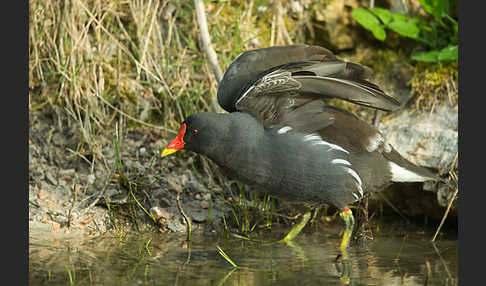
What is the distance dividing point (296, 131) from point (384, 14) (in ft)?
6.97

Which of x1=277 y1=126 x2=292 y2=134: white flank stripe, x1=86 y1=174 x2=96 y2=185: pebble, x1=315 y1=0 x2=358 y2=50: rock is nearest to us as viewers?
x1=277 y1=126 x2=292 y2=134: white flank stripe

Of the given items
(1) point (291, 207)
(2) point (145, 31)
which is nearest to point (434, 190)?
(1) point (291, 207)

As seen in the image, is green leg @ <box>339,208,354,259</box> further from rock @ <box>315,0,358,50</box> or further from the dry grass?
rock @ <box>315,0,358,50</box>

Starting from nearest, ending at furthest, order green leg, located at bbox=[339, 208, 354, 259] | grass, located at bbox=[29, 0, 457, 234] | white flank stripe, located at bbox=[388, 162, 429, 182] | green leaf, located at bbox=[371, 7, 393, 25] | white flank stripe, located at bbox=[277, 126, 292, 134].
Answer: white flank stripe, located at bbox=[277, 126, 292, 134] → green leg, located at bbox=[339, 208, 354, 259] → white flank stripe, located at bbox=[388, 162, 429, 182] → grass, located at bbox=[29, 0, 457, 234] → green leaf, located at bbox=[371, 7, 393, 25]

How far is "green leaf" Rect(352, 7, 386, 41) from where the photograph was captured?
219 inches

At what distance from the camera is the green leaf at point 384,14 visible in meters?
5.68

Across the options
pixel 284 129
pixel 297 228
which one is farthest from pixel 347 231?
pixel 284 129

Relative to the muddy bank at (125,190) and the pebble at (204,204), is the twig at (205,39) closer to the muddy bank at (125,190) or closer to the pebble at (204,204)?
the muddy bank at (125,190)

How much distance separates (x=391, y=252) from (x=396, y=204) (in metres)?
1.19

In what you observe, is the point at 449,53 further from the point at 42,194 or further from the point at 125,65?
the point at 42,194

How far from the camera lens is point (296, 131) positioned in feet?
13.9

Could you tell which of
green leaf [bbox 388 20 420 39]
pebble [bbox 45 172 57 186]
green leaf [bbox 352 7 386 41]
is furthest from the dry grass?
green leaf [bbox 388 20 420 39]

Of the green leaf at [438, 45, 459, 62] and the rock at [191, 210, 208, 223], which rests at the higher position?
the green leaf at [438, 45, 459, 62]

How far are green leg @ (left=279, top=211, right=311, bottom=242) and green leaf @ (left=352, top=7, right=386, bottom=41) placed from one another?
6.18 ft
